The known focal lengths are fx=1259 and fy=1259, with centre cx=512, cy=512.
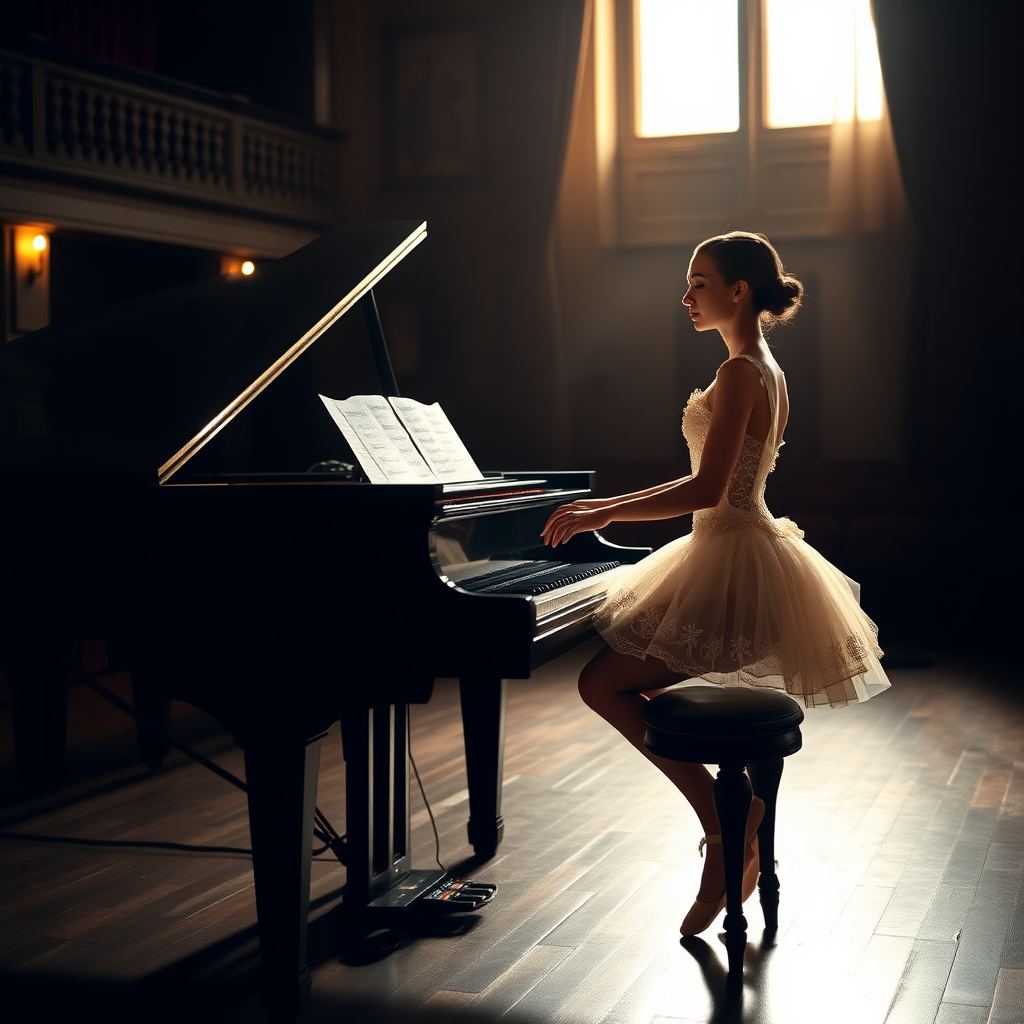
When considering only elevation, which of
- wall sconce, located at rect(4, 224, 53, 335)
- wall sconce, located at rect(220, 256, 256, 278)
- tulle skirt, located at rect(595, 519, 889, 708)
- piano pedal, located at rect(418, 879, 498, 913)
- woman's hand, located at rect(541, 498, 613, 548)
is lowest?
piano pedal, located at rect(418, 879, 498, 913)

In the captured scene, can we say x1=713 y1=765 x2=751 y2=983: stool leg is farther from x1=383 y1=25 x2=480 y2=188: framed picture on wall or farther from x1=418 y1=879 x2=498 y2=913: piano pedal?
x1=383 y1=25 x2=480 y2=188: framed picture on wall

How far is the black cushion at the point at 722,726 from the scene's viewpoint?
2.54 m

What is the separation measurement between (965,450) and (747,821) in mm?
6555

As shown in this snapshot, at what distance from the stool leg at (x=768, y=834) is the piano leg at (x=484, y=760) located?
833 mm

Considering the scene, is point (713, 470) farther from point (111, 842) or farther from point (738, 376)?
point (111, 842)

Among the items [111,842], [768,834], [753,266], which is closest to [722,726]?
[768,834]

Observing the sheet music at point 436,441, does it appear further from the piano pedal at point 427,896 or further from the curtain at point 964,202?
the curtain at point 964,202

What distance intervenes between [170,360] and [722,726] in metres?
1.54

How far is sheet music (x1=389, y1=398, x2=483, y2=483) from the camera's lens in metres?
3.02

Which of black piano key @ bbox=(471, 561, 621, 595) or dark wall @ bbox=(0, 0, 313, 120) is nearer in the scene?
black piano key @ bbox=(471, 561, 621, 595)

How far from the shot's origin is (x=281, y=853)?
2.41 m

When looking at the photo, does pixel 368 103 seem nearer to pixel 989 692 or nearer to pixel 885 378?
pixel 885 378

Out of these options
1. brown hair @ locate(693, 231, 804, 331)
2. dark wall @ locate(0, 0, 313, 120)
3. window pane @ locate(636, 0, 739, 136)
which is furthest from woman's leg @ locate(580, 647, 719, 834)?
dark wall @ locate(0, 0, 313, 120)

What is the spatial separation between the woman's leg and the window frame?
714 centimetres
